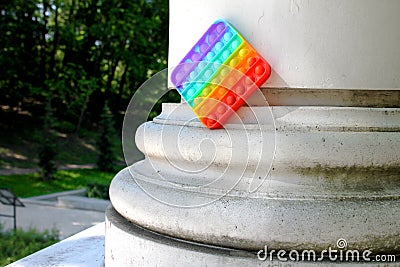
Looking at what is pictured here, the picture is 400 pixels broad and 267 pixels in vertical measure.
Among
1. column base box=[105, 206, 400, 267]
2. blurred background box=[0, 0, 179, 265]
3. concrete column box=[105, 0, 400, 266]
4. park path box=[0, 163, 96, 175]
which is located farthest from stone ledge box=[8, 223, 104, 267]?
blurred background box=[0, 0, 179, 265]

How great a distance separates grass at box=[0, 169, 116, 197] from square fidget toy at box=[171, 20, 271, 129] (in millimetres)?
11709

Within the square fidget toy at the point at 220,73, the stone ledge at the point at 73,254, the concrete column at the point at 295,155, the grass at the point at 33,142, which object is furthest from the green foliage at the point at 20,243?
the grass at the point at 33,142

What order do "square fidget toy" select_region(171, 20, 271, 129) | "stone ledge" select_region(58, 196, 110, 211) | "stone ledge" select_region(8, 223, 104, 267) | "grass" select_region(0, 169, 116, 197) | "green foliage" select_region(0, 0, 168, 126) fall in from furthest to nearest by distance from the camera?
"green foliage" select_region(0, 0, 168, 126) < "grass" select_region(0, 169, 116, 197) < "stone ledge" select_region(58, 196, 110, 211) < "stone ledge" select_region(8, 223, 104, 267) < "square fidget toy" select_region(171, 20, 271, 129)

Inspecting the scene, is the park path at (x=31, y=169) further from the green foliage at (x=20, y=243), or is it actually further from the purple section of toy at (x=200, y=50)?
the purple section of toy at (x=200, y=50)

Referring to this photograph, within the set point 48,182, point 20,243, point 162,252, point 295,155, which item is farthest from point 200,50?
point 48,182

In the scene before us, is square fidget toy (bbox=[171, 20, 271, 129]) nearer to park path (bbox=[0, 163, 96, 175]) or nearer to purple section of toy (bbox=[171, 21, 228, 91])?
purple section of toy (bbox=[171, 21, 228, 91])

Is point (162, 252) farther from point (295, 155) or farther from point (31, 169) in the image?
point (31, 169)

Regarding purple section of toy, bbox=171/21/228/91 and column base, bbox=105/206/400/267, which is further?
purple section of toy, bbox=171/21/228/91

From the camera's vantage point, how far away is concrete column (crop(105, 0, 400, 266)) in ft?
5.98

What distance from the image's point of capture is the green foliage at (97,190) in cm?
1225

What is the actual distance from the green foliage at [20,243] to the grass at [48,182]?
5234mm

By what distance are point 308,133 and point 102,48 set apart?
871 inches

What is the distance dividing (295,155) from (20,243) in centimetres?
628

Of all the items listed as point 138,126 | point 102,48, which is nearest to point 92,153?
point 102,48
